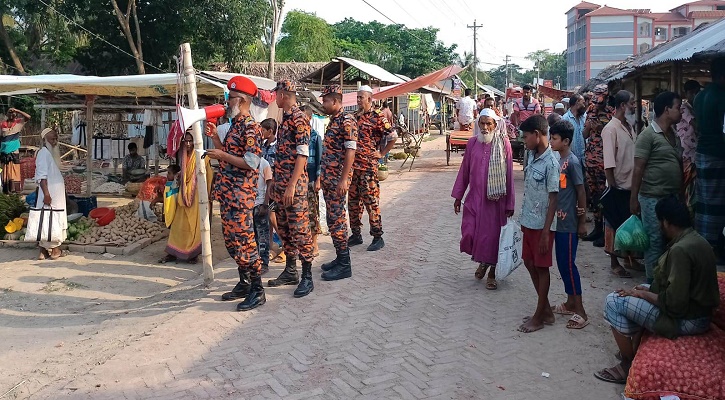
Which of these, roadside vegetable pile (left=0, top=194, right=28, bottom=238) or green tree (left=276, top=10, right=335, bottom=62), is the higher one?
green tree (left=276, top=10, right=335, bottom=62)

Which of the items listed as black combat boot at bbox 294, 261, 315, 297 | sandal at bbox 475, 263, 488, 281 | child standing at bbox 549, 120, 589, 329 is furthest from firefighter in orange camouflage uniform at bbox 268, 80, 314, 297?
child standing at bbox 549, 120, 589, 329

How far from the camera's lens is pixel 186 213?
7484mm

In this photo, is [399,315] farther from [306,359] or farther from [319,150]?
[319,150]

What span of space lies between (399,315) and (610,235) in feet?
8.97

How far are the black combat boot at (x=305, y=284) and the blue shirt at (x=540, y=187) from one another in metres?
2.14

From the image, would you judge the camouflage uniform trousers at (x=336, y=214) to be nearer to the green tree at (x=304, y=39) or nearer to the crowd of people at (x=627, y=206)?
the crowd of people at (x=627, y=206)

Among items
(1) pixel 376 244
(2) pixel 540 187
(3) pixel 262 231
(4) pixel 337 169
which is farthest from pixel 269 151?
(2) pixel 540 187

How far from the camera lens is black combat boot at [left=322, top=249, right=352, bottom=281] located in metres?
6.31

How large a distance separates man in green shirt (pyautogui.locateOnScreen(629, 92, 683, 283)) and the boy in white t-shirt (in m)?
3.62

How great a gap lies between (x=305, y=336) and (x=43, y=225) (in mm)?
4734

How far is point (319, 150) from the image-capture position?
6.69m

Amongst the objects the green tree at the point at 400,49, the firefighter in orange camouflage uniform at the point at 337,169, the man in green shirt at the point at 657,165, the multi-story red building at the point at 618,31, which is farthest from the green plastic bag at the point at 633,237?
the multi-story red building at the point at 618,31

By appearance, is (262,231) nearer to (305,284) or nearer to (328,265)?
(328,265)

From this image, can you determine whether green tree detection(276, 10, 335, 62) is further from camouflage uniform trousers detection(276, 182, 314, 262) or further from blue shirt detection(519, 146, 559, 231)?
blue shirt detection(519, 146, 559, 231)
